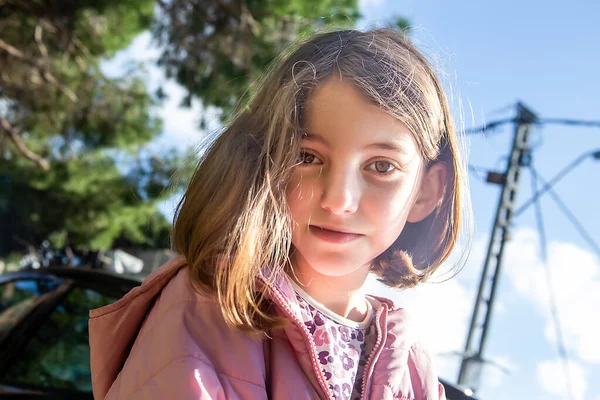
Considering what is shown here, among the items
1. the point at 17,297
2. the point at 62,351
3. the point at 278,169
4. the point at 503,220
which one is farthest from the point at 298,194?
the point at 503,220

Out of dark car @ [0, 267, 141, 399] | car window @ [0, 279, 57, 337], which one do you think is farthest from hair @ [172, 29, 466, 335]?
car window @ [0, 279, 57, 337]

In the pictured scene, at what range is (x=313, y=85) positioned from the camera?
1.13 meters

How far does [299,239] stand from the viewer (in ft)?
3.61

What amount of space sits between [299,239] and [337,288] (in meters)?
0.15

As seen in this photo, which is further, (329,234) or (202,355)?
(329,234)

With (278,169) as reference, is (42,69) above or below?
above

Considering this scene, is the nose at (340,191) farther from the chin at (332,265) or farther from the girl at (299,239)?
the chin at (332,265)

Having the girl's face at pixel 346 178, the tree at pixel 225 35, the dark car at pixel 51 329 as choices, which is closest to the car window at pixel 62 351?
the dark car at pixel 51 329

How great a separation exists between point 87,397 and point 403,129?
1520 millimetres

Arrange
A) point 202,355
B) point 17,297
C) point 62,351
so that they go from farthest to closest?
point 17,297 < point 62,351 < point 202,355

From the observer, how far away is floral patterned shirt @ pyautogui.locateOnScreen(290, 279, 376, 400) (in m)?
1.08

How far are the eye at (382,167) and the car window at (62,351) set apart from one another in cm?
154

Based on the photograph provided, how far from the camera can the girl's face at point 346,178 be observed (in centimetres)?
104

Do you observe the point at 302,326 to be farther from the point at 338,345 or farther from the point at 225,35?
the point at 225,35
